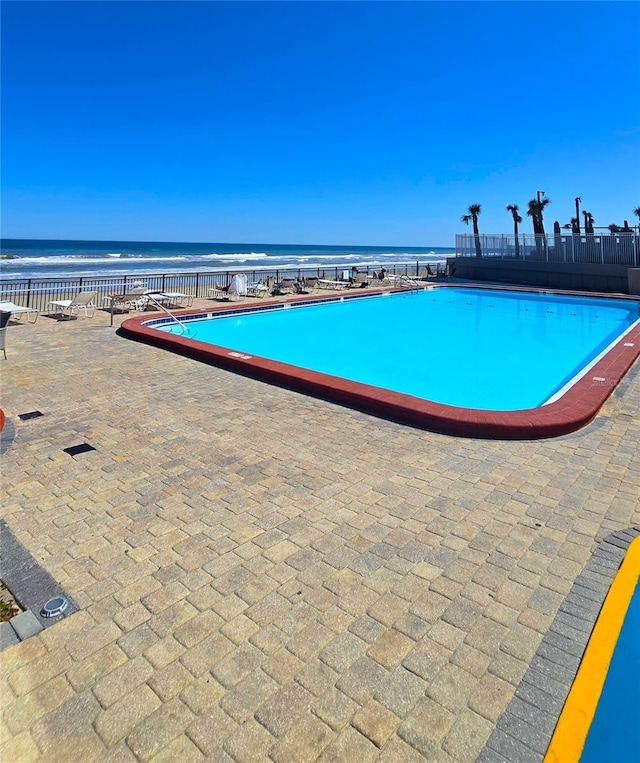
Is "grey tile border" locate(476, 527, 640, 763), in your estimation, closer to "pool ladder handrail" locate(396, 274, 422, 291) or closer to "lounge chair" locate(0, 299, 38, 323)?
"lounge chair" locate(0, 299, 38, 323)

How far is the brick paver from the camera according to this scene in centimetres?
191

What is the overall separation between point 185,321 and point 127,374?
5.74 m

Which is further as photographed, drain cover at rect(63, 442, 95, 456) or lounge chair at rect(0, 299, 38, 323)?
lounge chair at rect(0, 299, 38, 323)

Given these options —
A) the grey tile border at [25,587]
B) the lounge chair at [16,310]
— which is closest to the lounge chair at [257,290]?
the lounge chair at [16,310]

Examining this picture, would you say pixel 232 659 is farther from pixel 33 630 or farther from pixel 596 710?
pixel 596 710

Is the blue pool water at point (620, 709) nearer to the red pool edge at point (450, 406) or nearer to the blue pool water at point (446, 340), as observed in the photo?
the red pool edge at point (450, 406)

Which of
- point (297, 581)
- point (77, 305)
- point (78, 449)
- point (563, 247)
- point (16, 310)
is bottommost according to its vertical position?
point (297, 581)

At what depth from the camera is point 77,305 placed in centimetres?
1253

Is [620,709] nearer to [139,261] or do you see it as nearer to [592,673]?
[592,673]

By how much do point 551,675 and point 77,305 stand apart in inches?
514

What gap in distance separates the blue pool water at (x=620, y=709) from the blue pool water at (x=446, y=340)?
4.93m

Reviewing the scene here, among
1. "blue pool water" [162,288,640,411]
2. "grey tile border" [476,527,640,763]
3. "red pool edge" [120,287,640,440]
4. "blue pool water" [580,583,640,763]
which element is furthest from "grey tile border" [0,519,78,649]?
"blue pool water" [162,288,640,411]

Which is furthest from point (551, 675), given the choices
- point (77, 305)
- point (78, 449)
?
point (77, 305)

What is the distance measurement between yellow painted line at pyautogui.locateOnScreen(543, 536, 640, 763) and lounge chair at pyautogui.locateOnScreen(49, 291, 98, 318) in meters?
12.6
